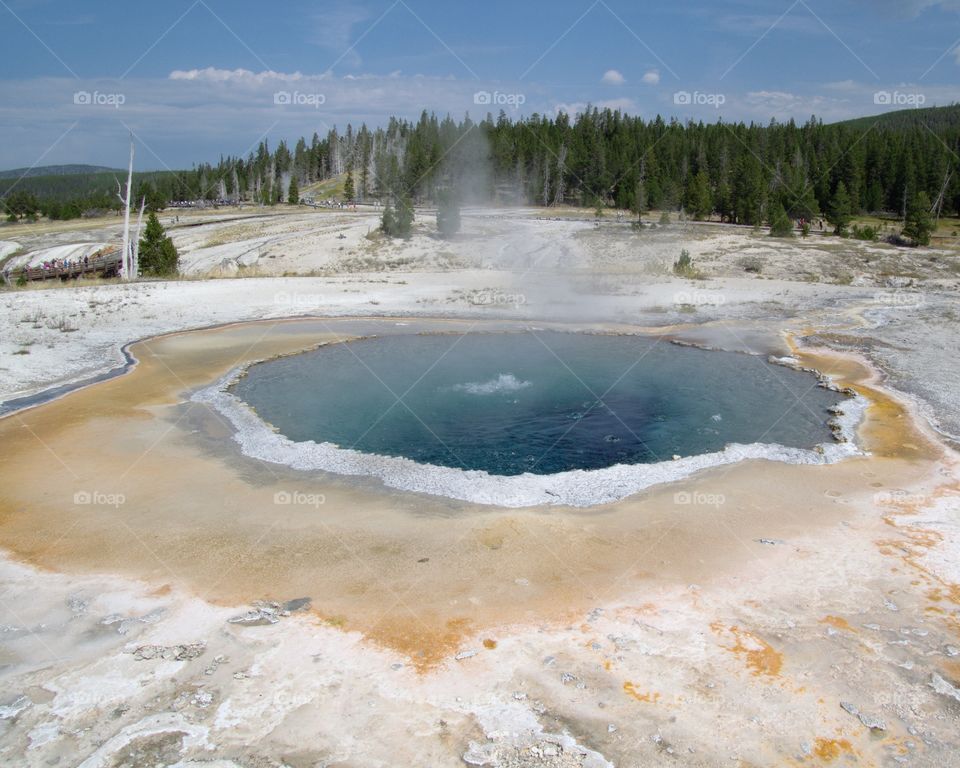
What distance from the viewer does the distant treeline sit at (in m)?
52.5

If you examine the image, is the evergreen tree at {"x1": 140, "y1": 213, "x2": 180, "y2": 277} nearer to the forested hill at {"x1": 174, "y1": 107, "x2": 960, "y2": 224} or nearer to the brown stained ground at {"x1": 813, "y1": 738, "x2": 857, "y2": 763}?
the forested hill at {"x1": 174, "y1": 107, "x2": 960, "y2": 224}

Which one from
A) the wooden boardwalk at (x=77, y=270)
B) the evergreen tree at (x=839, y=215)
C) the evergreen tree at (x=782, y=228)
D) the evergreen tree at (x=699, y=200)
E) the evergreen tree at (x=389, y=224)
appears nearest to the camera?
the wooden boardwalk at (x=77, y=270)

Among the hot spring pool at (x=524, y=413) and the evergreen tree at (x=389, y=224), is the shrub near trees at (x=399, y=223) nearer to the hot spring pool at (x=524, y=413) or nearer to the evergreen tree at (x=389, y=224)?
the evergreen tree at (x=389, y=224)

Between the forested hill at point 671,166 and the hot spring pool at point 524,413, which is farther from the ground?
the forested hill at point 671,166

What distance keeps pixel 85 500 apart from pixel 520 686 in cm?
616

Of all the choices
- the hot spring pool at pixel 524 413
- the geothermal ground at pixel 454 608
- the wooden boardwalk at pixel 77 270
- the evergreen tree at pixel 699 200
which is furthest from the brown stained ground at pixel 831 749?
the evergreen tree at pixel 699 200

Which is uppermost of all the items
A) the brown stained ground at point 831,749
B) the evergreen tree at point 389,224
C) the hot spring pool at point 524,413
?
the evergreen tree at point 389,224

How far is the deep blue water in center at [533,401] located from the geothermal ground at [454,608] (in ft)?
4.48

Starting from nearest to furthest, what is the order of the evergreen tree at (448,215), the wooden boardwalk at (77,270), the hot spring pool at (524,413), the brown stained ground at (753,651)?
the brown stained ground at (753,651) < the hot spring pool at (524,413) < the wooden boardwalk at (77,270) < the evergreen tree at (448,215)

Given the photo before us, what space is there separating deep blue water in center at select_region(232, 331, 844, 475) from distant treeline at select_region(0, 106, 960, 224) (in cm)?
2942

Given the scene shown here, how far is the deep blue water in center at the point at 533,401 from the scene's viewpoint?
1140cm

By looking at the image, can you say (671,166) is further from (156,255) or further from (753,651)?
(753,651)

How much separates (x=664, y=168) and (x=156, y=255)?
45540 mm

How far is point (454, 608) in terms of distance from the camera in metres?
6.62
